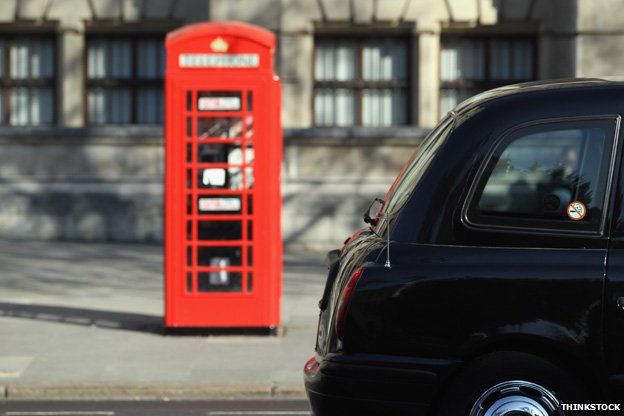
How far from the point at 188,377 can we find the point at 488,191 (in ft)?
12.5

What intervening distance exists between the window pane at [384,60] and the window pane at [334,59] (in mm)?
215

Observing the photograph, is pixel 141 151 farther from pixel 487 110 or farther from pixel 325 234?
pixel 487 110

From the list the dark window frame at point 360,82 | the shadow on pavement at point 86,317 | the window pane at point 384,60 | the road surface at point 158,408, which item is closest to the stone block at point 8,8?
the dark window frame at point 360,82

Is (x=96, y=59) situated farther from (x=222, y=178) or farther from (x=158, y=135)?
(x=222, y=178)

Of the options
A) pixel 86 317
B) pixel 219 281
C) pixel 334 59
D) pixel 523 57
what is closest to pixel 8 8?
pixel 334 59

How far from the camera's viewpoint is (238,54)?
966cm

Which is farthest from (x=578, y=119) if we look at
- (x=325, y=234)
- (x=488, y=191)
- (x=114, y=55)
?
(x=114, y=55)

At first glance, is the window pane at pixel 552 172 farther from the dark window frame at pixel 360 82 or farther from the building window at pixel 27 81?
the building window at pixel 27 81

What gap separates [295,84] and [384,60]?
5.07ft

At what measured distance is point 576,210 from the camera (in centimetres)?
505

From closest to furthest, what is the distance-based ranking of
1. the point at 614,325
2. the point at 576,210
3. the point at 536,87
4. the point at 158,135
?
the point at 614,325
the point at 576,210
the point at 536,87
the point at 158,135

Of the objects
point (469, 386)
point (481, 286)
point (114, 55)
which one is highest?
point (114, 55)

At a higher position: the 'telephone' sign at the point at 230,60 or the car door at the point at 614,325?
the 'telephone' sign at the point at 230,60

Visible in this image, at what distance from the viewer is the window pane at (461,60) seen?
18.0 meters
